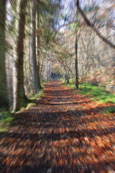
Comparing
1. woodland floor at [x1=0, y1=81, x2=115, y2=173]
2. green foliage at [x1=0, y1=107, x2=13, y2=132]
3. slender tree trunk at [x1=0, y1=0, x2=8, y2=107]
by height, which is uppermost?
slender tree trunk at [x1=0, y1=0, x2=8, y2=107]

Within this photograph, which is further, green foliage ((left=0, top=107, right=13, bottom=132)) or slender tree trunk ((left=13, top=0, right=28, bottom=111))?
slender tree trunk ((left=13, top=0, right=28, bottom=111))

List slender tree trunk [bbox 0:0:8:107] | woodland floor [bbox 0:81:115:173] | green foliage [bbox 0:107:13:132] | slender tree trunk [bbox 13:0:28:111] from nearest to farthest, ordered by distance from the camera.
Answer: woodland floor [bbox 0:81:115:173]
green foliage [bbox 0:107:13:132]
slender tree trunk [bbox 0:0:8:107]
slender tree trunk [bbox 13:0:28:111]

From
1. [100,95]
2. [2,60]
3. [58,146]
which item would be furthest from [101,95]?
[2,60]

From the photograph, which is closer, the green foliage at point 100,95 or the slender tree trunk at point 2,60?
the slender tree trunk at point 2,60

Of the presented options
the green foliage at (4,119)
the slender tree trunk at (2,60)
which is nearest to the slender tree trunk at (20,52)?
the slender tree trunk at (2,60)

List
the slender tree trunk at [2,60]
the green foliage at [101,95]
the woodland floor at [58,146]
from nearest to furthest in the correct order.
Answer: the woodland floor at [58,146], the slender tree trunk at [2,60], the green foliage at [101,95]

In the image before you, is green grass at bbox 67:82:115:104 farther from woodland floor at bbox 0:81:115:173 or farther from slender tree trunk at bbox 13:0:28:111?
slender tree trunk at bbox 13:0:28:111

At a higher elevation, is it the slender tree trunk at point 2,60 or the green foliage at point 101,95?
the slender tree trunk at point 2,60

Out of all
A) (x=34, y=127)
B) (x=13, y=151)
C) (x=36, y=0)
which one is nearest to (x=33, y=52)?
(x=36, y=0)

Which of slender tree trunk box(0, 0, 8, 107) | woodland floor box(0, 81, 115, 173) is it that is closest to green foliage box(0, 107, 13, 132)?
woodland floor box(0, 81, 115, 173)

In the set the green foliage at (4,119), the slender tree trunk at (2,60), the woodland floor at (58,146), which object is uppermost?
the slender tree trunk at (2,60)

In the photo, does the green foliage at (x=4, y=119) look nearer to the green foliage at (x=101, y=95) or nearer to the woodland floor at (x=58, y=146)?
the woodland floor at (x=58, y=146)

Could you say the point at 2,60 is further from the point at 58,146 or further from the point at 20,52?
the point at 58,146

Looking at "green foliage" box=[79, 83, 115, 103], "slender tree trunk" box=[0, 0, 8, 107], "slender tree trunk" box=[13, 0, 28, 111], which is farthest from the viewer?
"green foliage" box=[79, 83, 115, 103]
